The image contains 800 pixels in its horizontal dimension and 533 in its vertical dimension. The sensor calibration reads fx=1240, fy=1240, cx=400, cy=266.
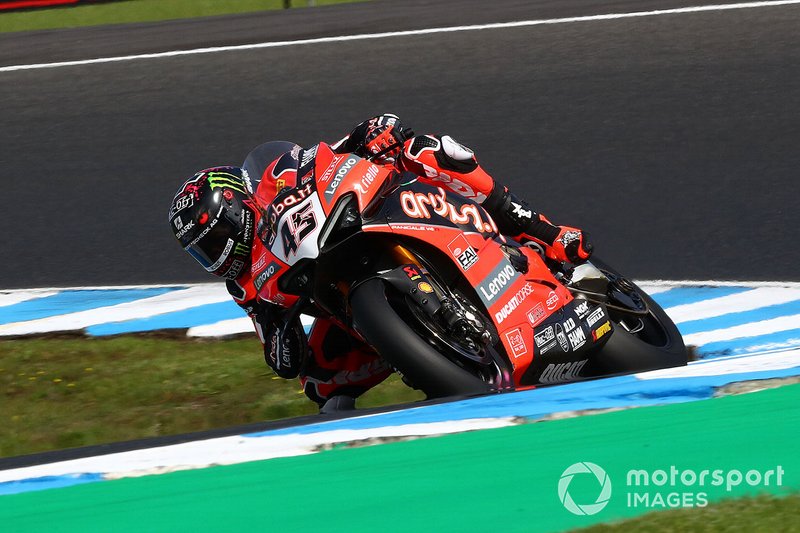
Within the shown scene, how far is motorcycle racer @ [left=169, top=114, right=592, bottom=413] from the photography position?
4.58m

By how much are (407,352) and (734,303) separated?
2826 millimetres

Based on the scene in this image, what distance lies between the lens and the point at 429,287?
4.38m

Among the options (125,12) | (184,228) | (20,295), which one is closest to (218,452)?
(184,228)

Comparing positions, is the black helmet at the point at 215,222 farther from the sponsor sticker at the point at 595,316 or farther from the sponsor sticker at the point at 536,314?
the sponsor sticker at the point at 595,316

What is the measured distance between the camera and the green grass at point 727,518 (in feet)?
10.4

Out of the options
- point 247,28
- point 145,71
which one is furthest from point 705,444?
point 247,28

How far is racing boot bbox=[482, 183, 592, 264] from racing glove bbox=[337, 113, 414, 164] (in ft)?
1.64

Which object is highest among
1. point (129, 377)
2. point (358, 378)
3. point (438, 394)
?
point (438, 394)

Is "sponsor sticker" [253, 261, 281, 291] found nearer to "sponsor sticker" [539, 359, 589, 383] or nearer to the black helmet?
the black helmet

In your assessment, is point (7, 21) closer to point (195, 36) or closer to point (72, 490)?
point (195, 36)

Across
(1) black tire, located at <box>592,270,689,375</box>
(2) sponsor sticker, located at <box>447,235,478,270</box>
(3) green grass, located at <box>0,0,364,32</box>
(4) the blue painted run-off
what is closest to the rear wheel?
(1) black tire, located at <box>592,270,689,375</box>

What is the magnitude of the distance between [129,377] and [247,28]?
6.08m

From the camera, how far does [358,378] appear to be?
5.14m
